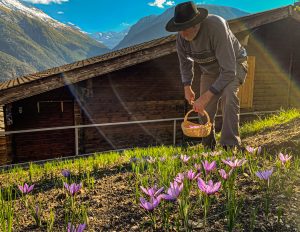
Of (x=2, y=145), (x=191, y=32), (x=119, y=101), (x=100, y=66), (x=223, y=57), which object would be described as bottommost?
(x=2, y=145)

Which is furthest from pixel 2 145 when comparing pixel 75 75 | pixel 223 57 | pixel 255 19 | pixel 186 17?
pixel 255 19

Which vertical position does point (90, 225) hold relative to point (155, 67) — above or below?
below

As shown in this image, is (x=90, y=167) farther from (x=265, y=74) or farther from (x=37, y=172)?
(x=265, y=74)

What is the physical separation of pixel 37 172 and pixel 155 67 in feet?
26.2

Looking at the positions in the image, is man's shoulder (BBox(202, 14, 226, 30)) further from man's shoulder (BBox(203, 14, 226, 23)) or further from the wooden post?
the wooden post

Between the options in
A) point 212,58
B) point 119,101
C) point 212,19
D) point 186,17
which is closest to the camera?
point 186,17

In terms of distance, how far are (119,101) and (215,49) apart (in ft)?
22.7

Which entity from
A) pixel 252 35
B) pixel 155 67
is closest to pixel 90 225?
pixel 155 67

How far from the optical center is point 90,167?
3520 millimetres

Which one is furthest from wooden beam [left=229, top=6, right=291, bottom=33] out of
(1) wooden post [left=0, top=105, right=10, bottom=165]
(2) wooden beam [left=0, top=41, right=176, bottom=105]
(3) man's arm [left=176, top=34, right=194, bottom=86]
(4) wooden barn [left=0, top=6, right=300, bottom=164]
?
(1) wooden post [left=0, top=105, right=10, bottom=165]

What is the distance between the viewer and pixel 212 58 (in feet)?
13.2

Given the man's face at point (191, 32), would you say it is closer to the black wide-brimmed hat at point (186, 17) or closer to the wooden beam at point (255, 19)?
the black wide-brimmed hat at point (186, 17)

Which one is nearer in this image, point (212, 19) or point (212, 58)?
point (212, 19)

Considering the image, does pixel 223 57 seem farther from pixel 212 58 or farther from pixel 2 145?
pixel 2 145
